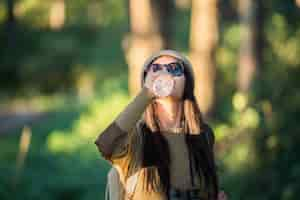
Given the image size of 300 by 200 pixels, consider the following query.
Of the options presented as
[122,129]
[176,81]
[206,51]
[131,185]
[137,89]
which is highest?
[176,81]

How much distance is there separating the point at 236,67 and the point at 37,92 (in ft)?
49.7

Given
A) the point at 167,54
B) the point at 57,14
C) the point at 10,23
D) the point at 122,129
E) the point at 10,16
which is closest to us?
the point at 122,129

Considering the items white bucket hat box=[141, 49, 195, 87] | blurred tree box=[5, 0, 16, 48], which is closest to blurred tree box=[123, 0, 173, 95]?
white bucket hat box=[141, 49, 195, 87]

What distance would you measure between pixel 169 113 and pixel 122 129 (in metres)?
0.38

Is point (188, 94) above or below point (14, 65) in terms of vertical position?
above

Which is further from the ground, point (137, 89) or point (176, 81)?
point (176, 81)

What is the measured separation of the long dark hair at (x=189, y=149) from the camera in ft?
18.3

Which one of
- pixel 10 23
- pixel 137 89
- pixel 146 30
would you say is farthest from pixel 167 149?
pixel 10 23

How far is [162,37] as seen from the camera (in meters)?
18.5

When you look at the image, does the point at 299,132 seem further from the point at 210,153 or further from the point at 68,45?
the point at 68,45

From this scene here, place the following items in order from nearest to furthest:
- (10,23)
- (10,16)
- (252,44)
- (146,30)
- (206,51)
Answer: (146,30)
(252,44)
(206,51)
(10,23)
(10,16)

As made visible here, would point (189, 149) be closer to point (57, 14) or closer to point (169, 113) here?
point (169, 113)

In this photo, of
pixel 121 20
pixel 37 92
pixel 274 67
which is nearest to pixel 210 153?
pixel 274 67

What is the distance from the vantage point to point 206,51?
63.6 ft
